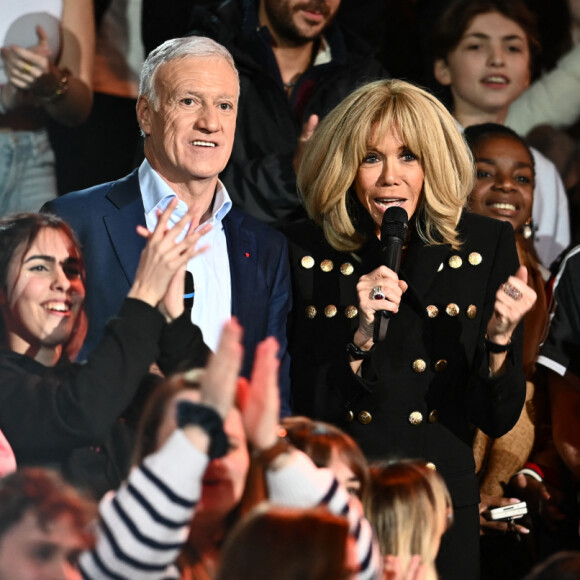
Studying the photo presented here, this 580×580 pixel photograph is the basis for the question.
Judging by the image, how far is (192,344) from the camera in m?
2.61

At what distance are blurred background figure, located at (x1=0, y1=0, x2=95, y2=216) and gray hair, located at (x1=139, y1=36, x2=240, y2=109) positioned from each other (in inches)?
21.2

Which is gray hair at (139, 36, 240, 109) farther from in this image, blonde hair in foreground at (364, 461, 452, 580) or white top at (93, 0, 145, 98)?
blonde hair in foreground at (364, 461, 452, 580)

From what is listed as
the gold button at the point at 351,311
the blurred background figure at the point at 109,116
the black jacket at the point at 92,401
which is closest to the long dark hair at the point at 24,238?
the black jacket at the point at 92,401

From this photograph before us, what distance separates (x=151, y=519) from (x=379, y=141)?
1.00 m

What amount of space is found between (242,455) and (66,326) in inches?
20.0

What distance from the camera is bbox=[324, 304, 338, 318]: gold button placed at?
272cm

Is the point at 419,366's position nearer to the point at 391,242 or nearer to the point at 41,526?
the point at 391,242

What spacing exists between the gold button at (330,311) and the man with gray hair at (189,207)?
0.30ft

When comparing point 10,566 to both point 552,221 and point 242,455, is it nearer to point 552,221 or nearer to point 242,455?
point 242,455

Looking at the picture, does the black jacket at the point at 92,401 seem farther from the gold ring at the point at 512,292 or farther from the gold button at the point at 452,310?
the gold ring at the point at 512,292

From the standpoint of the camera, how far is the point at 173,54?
2691 millimetres

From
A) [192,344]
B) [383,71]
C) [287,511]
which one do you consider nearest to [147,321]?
[192,344]

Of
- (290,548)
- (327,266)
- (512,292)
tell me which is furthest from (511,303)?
(290,548)

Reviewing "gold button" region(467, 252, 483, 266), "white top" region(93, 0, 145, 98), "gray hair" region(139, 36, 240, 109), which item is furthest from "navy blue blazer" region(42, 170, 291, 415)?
"white top" region(93, 0, 145, 98)
